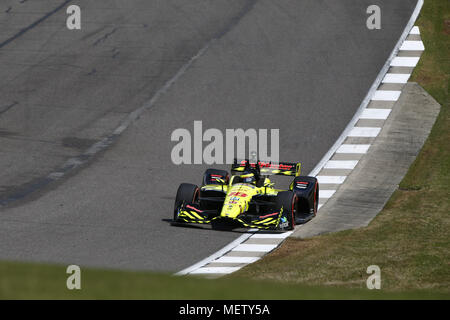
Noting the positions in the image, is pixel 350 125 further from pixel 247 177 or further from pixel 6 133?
pixel 6 133

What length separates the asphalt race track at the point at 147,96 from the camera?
18.9 meters

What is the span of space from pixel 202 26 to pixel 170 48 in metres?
2.34

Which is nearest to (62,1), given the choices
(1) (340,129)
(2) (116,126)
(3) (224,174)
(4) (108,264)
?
(2) (116,126)

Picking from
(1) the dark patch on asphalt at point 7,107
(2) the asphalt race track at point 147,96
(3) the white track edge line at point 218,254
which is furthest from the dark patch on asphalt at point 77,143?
(3) the white track edge line at point 218,254

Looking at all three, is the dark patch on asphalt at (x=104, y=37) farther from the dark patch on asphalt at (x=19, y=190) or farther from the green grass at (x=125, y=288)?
the green grass at (x=125, y=288)

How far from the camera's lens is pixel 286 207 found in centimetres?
1925

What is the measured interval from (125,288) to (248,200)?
8.82 m

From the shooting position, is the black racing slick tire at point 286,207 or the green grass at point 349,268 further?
→ the black racing slick tire at point 286,207

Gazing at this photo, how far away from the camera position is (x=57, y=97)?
28797 millimetres

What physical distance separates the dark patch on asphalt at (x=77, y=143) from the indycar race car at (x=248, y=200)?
18.5 feet

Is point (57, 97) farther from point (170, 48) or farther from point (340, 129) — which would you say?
point (340, 129)

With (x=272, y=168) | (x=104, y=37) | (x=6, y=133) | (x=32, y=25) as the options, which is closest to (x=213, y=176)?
(x=272, y=168)

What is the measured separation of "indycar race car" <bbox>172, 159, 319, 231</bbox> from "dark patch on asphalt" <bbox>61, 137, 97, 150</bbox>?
5.65 metres

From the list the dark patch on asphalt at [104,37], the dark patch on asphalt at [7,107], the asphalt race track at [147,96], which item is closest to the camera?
the asphalt race track at [147,96]
